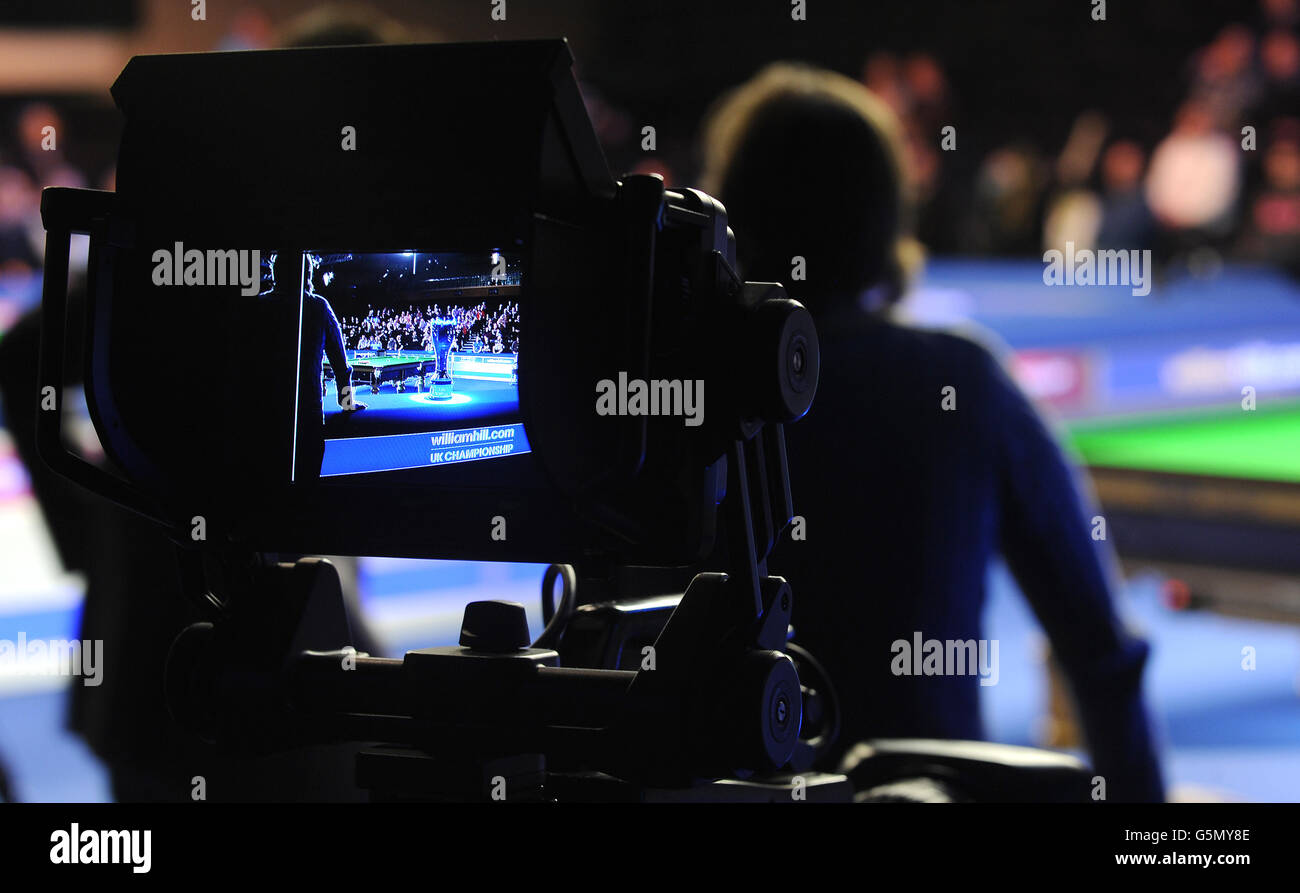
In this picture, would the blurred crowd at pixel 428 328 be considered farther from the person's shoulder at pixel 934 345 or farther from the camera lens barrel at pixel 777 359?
the person's shoulder at pixel 934 345

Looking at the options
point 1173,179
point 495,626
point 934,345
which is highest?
point 1173,179

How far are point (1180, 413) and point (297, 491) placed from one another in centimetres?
406

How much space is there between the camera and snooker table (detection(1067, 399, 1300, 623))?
358cm

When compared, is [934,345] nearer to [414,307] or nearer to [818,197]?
[818,197]

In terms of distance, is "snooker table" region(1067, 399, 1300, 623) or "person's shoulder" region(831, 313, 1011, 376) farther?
"snooker table" region(1067, 399, 1300, 623)

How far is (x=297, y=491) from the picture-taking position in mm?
1130

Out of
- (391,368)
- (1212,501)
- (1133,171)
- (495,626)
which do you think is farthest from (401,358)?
(1133,171)

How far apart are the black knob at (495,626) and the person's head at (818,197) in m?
0.75

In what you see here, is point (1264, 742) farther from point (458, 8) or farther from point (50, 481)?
point (458, 8)

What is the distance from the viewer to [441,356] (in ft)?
3.48

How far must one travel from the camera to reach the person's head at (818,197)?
1768mm

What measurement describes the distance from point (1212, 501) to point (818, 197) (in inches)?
96.2

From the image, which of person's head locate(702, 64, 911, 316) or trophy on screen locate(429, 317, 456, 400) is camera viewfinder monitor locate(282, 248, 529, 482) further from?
person's head locate(702, 64, 911, 316)

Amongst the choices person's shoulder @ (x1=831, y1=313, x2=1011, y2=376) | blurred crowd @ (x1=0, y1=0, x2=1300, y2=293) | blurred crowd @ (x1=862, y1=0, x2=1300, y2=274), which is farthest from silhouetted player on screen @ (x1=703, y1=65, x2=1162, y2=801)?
blurred crowd @ (x1=862, y1=0, x2=1300, y2=274)
